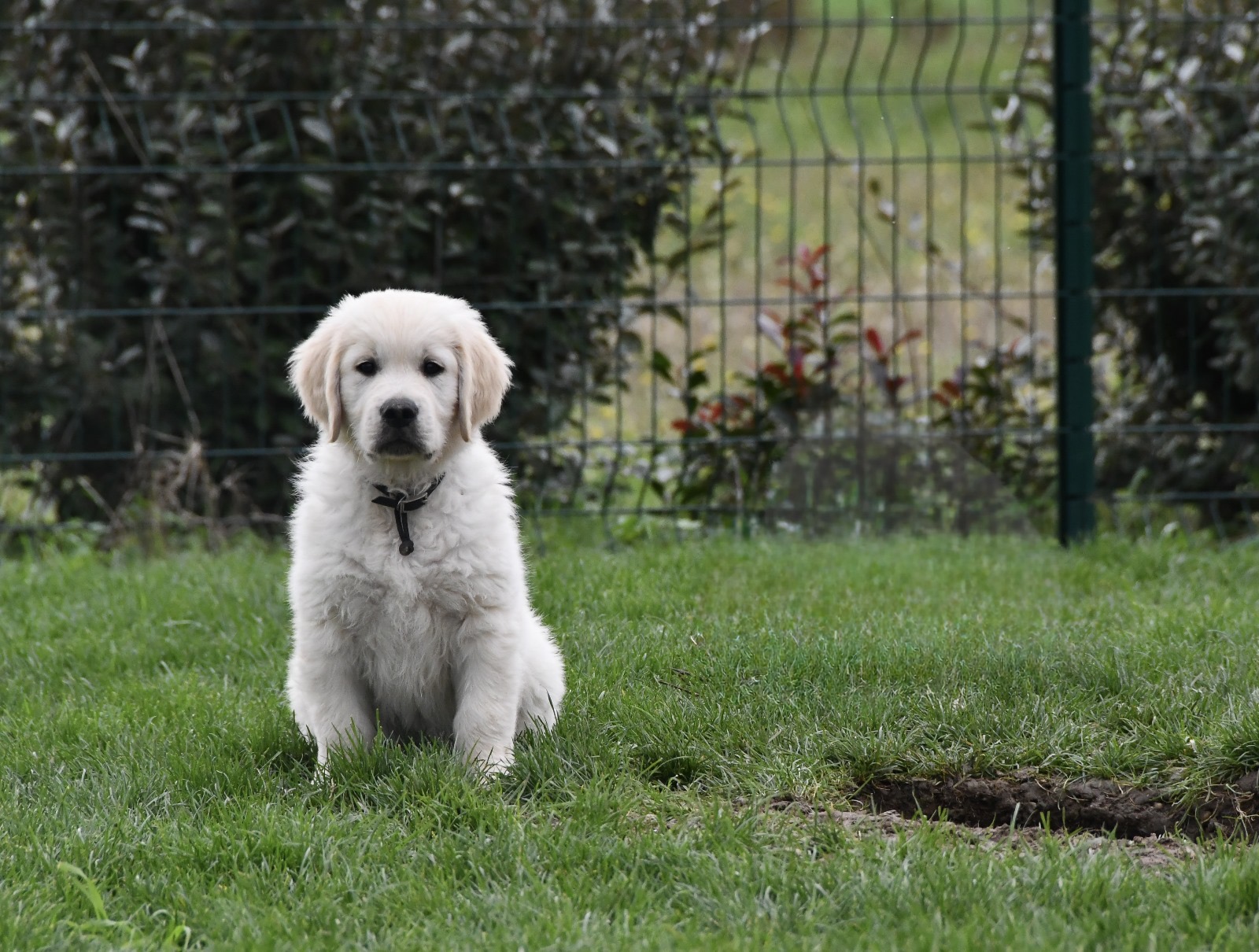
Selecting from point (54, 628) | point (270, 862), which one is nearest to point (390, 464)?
point (270, 862)

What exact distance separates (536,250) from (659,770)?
11.9 feet

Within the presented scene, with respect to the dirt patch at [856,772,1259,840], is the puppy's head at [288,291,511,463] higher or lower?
higher

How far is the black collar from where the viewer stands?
3414 millimetres

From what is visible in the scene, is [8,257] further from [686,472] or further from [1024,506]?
[1024,506]

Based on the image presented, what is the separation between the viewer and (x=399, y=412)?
3.36 meters

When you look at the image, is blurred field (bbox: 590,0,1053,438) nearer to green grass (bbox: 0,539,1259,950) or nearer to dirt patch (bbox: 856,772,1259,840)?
green grass (bbox: 0,539,1259,950)

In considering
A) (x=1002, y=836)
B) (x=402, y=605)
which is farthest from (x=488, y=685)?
(x=1002, y=836)

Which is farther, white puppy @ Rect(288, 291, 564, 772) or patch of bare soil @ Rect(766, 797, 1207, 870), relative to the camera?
white puppy @ Rect(288, 291, 564, 772)

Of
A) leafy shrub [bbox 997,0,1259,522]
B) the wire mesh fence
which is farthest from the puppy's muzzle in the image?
leafy shrub [bbox 997,0,1259,522]

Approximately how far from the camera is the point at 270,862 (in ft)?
9.39

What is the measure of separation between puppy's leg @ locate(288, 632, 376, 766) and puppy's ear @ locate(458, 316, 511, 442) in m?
0.63

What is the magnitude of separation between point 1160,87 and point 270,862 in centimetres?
539

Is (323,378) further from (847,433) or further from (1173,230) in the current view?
(1173,230)

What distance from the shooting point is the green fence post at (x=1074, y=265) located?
606 cm
